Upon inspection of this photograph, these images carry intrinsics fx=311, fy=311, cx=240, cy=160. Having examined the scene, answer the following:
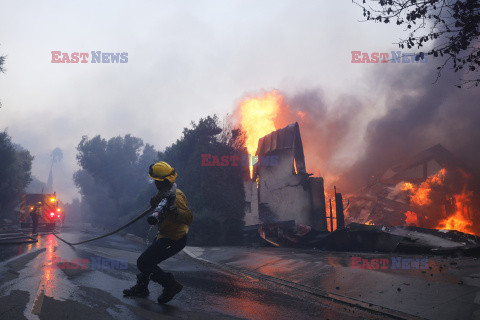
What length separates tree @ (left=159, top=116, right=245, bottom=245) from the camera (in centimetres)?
1700

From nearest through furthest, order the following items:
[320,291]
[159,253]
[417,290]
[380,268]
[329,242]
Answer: [159,253] → [417,290] → [320,291] → [380,268] → [329,242]

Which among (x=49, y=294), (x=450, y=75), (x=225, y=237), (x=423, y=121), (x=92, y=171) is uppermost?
(x=450, y=75)

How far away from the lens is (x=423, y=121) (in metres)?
40.4

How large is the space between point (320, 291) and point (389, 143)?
131ft

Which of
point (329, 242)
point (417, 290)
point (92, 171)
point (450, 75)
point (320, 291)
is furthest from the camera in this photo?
point (92, 171)

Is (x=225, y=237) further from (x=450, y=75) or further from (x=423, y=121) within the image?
(x=450, y=75)

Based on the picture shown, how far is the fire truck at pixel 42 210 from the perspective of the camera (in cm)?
2446

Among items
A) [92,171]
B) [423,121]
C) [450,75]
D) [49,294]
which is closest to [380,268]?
[49,294]

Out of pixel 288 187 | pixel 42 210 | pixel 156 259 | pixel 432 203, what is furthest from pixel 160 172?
pixel 432 203

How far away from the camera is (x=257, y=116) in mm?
33875

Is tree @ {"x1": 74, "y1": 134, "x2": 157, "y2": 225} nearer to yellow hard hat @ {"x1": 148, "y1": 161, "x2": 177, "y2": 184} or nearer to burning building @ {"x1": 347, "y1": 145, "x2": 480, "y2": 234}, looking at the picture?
burning building @ {"x1": 347, "y1": 145, "x2": 480, "y2": 234}

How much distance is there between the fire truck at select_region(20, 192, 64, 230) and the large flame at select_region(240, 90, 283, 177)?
17.1 meters

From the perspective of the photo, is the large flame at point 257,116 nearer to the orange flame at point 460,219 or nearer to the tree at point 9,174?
the orange flame at point 460,219

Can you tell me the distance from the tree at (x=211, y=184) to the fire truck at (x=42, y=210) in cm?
1046
